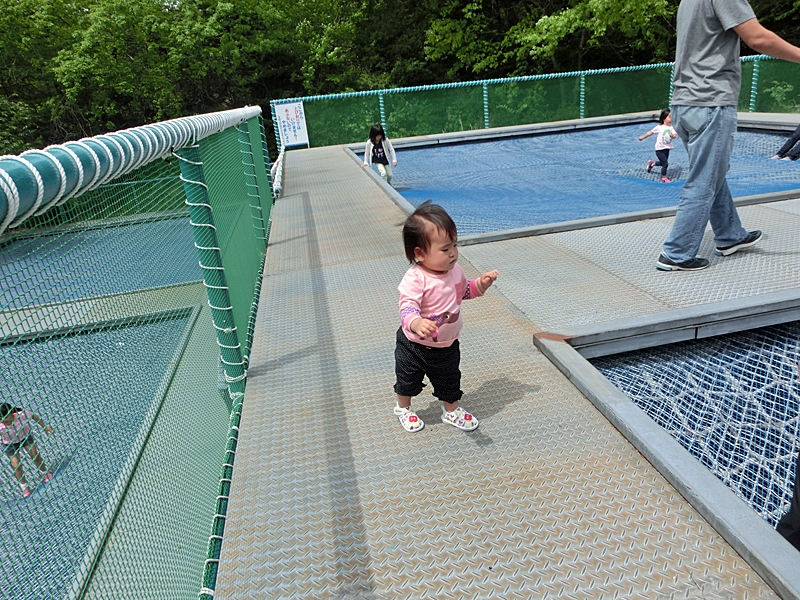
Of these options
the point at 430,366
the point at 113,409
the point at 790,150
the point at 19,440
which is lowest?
the point at 790,150

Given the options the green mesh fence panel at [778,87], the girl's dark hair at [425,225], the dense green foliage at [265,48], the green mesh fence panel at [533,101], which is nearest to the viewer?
the girl's dark hair at [425,225]

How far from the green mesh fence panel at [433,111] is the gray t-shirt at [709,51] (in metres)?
14.2

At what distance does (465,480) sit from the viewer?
221 cm

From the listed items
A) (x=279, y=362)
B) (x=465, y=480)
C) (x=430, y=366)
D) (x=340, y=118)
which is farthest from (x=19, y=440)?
(x=340, y=118)

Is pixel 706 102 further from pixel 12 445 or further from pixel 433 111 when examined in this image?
pixel 433 111

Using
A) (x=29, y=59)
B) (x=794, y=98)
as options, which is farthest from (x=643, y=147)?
(x=29, y=59)

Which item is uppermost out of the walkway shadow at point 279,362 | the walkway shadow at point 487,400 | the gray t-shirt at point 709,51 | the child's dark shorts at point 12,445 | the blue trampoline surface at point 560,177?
the gray t-shirt at point 709,51

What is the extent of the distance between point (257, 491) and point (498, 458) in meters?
1.01

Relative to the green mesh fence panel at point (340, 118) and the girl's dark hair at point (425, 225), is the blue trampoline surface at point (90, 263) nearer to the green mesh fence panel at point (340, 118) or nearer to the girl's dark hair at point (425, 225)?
the girl's dark hair at point (425, 225)

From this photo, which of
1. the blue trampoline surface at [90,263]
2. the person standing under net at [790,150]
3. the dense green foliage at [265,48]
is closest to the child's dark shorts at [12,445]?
the blue trampoline surface at [90,263]

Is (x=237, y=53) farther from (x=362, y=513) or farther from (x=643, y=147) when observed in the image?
(x=362, y=513)

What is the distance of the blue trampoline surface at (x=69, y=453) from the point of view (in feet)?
8.08

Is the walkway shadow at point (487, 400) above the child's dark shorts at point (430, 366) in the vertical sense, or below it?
below

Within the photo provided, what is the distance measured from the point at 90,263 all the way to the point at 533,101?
655 inches
